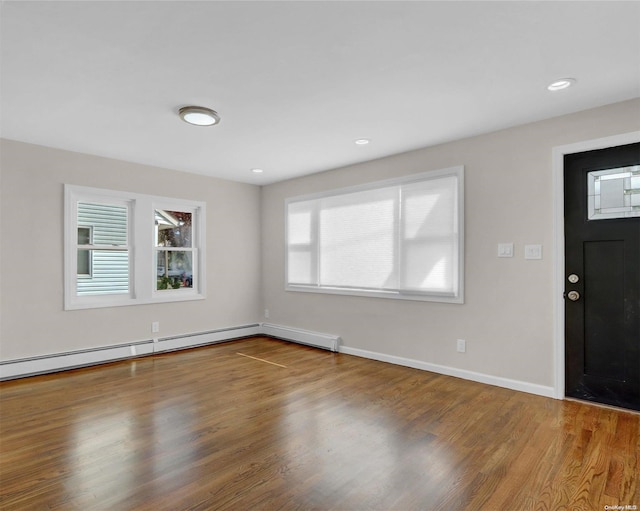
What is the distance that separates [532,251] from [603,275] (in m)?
0.55

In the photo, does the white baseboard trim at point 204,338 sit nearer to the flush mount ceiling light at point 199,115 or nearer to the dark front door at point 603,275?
the flush mount ceiling light at point 199,115

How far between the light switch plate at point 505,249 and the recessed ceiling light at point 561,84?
1.37 m

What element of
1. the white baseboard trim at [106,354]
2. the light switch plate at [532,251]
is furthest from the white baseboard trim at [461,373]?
the white baseboard trim at [106,354]

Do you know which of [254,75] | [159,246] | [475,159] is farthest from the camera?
[159,246]

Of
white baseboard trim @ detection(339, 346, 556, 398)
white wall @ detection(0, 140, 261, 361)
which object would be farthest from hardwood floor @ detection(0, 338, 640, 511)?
white wall @ detection(0, 140, 261, 361)

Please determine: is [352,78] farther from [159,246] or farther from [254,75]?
[159,246]

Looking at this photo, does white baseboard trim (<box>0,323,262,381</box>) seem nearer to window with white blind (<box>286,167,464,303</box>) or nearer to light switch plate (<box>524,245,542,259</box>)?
window with white blind (<box>286,167,464,303</box>)

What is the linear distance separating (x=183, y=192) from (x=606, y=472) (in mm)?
5180

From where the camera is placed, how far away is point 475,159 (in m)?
3.70

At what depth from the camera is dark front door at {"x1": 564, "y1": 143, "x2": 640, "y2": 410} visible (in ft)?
9.37

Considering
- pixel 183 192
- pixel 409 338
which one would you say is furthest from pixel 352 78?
pixel 183 192

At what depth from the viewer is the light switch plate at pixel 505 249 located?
3443 millimetres

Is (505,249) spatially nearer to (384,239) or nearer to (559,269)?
(559,269)

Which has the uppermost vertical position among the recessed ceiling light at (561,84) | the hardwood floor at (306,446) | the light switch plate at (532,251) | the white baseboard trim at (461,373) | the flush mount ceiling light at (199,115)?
the recessed ceiling light at (561,84)
